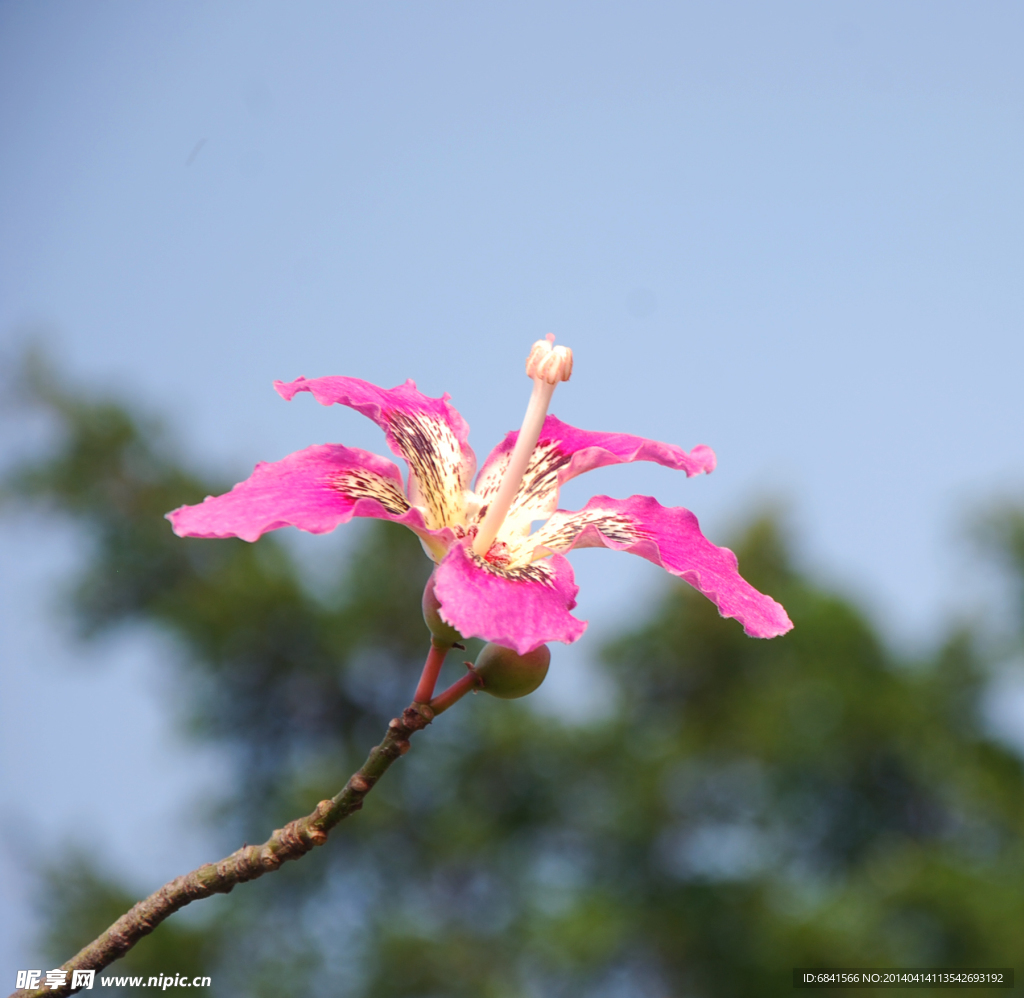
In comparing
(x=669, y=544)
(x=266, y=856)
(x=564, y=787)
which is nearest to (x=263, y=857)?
(x=266, y=856)

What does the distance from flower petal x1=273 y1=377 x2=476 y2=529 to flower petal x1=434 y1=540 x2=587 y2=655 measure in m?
0.34

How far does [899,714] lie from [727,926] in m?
7.85

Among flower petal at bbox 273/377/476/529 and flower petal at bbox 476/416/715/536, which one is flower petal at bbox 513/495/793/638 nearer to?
flower petal at bbox 476/416/715/536

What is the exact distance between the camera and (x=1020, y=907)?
2108 cm

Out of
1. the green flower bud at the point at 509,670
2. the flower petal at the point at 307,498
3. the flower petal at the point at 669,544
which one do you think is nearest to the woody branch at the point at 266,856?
the green flower bud at the point at 509,670

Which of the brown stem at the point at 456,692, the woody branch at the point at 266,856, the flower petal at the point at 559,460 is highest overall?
the flower petal at the point at 559,460

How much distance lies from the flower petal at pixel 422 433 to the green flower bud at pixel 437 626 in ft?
1.15

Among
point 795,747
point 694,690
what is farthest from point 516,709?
point 795,747

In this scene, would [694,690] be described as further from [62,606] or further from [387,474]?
[387,474]

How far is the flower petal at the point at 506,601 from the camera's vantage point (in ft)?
4.87

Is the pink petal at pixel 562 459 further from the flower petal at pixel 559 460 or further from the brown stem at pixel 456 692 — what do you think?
the brown stem at pixel 456 692

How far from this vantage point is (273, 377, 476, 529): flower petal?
1923 mm

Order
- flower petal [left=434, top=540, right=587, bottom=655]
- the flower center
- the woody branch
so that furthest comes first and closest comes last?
the flower center, the woody branch, flower petal [left=434, top=540, right=587, bottom=655]

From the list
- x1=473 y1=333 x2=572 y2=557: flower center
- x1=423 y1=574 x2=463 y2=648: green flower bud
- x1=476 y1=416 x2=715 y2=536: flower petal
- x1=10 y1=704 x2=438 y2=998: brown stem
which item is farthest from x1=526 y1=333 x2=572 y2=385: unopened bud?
x1=10 y1=704 x2=438 y2=998: brown stem
